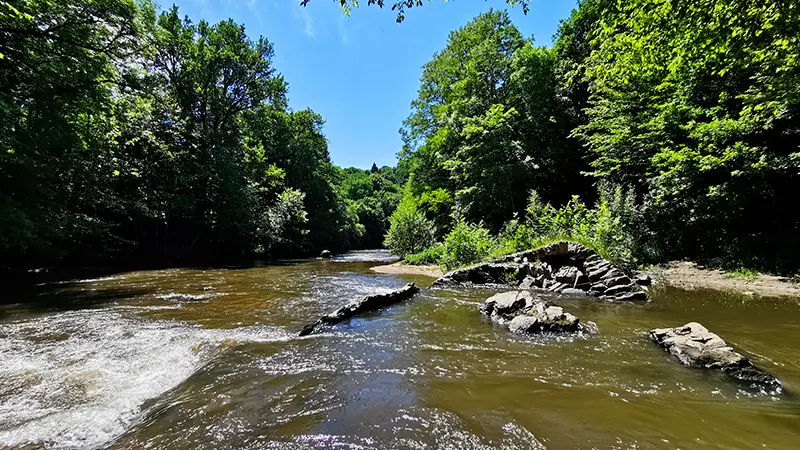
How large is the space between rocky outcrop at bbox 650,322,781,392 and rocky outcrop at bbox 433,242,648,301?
3966mm

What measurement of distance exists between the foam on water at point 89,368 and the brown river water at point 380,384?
0.8 inches

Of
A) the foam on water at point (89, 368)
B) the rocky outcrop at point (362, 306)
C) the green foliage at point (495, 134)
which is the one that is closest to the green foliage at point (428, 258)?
the green foliage at point (495, 134)

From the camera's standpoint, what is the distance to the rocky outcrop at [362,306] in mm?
6355

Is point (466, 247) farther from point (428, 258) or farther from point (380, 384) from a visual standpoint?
point (380, 384)

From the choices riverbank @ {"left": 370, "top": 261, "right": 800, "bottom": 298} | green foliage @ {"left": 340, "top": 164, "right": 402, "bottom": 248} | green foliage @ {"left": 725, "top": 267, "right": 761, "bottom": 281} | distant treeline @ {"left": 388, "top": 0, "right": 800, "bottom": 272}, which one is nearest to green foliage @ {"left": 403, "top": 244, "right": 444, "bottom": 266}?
distant treeline @ {"left": 388, "top": 0, "right": 800, "bottom": 272}

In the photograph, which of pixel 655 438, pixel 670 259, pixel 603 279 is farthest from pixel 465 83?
pixel 655 438

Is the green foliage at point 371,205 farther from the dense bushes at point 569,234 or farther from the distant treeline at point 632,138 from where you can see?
the dense bushes at point 569,234

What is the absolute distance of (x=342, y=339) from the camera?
561 centimetres

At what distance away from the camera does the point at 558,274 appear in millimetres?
10562

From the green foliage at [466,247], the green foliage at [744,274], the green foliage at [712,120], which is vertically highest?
the green foliage at [712,120]

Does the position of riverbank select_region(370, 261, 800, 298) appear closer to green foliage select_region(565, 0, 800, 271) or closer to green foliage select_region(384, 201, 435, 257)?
green foliage select_region(565, 0, 800, 271)

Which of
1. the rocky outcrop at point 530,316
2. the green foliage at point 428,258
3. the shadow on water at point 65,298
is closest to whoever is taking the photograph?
the rocky outcrop at point 530,316

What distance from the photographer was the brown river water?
2791 mm

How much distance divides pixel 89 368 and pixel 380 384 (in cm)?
379
